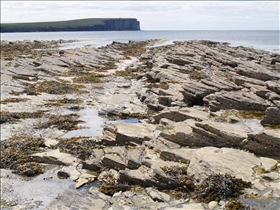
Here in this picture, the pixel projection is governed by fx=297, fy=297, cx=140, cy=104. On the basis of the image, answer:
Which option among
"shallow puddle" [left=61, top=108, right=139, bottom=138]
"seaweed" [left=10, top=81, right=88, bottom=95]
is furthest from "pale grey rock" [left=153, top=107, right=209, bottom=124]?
"seaweed" [left=10, top=81, right=88, bottom=95]

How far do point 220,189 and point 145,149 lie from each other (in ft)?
17.6

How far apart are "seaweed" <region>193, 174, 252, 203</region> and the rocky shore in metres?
0.04

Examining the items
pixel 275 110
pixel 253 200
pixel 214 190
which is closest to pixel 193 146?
pixel 214 190

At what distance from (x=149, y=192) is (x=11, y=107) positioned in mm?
20256

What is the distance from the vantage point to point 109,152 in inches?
656

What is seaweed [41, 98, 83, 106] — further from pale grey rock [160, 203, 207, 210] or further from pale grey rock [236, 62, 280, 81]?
pale grey rock [160, 203, 207, 210]

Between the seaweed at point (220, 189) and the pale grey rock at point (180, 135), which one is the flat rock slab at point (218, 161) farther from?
the pale grey rock at point (180, 135)

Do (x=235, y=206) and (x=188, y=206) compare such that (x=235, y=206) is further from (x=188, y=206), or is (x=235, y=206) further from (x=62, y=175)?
(x=62, y=175)

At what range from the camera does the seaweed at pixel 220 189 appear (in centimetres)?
1206

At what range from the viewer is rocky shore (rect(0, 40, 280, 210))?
41.2 ft

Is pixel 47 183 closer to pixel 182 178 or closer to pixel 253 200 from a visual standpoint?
pixel 182 178

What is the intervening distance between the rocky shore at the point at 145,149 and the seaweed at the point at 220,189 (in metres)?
0.04

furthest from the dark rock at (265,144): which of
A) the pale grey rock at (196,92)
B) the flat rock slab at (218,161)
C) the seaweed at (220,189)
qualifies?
the pale grey rock at (196,92)

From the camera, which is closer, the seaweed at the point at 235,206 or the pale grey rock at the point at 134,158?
the seaweed at the point at 235,206
